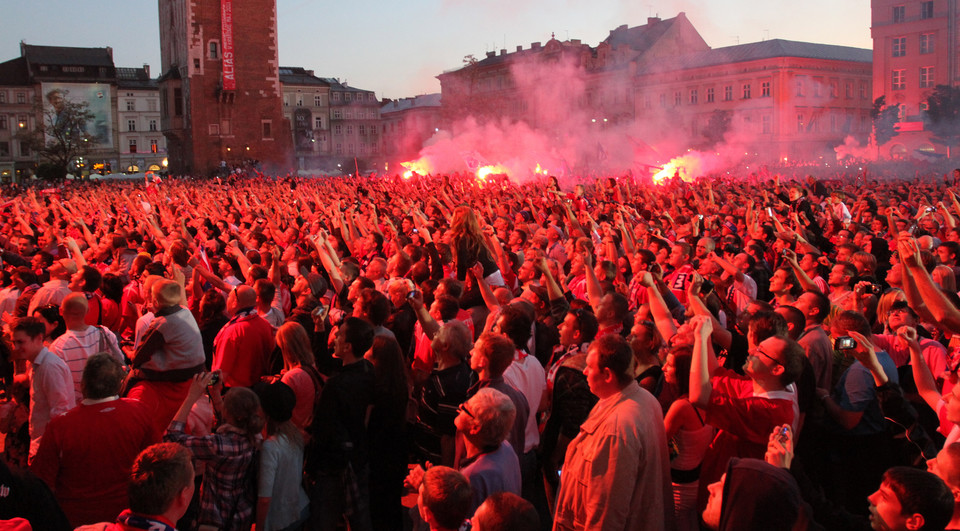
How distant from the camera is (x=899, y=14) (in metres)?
61.6

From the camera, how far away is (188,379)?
5.33m

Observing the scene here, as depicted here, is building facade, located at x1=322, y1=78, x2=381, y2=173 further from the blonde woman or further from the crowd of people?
the blonde woman

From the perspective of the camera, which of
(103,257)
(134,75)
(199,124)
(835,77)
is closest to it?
(103,257)

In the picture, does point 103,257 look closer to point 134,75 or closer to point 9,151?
point 9,151

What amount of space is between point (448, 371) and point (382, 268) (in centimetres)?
307

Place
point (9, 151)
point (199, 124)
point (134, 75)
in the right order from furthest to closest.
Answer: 1. point (134, 75)
2. point (9, 151)
3. point (199, 124)

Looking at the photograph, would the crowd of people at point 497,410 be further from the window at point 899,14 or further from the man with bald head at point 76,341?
the window at point 899,14

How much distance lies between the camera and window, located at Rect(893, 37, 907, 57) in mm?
60906

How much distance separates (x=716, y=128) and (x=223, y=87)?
31.1 m

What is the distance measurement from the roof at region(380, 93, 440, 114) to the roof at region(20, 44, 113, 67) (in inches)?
1075

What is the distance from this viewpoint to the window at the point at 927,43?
5950cm

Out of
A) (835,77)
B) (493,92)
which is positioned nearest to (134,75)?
(493,92)

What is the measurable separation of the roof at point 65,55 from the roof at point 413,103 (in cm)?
2729

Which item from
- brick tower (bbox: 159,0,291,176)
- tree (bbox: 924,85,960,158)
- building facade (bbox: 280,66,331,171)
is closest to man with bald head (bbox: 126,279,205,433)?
brick tower (bbox: 159,0,291,176)
